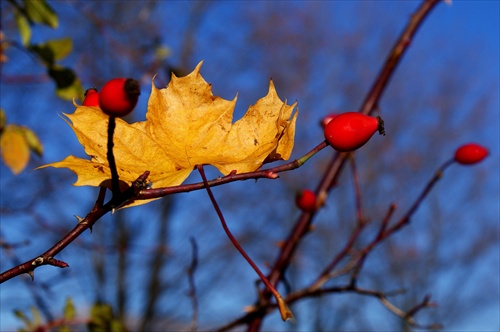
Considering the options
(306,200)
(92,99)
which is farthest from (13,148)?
(92,99)

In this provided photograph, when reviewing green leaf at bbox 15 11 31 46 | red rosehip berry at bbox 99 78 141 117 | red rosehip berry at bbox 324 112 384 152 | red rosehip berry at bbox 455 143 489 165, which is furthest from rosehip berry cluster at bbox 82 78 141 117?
green leaf at bbox 15 11 31 46

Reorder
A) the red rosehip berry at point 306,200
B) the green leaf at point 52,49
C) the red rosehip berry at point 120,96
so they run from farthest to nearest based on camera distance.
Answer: the green leaf at point 52,49, the red rosehip berry at point 306,200, the red rosehip berry at point 120,96

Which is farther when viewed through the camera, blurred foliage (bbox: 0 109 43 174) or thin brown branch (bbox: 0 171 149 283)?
blurred foliage (bbox: 0 109 43 174)

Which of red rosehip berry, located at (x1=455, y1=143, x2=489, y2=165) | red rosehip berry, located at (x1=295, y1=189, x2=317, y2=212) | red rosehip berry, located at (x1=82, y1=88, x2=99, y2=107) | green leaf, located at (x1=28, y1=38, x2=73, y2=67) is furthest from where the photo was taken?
green leaf, located at (x1=28, y1=38, x2=73, y2=67)

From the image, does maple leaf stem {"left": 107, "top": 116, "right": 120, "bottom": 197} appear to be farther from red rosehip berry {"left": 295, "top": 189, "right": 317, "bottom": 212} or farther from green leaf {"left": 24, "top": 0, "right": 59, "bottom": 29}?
green leaf {"left": 24, "top": 0, "right": 59, "bottom": 29}

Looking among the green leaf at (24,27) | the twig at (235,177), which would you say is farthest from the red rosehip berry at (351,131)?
the green leaf at (24,27)

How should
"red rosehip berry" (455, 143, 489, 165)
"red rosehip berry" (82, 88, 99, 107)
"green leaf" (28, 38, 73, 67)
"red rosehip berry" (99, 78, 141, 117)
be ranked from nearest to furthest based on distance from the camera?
1. "red rosehip berry" (99, 78, 141, 117)
2. "red rosehip berry" (82, 88, 99, 107)
3. "red rosehip berry" (455, 143, 489, 165)
4. "green leaf" (28, 38, 73, 67)

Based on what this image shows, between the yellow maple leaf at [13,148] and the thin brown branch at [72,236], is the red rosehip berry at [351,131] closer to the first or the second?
the thin brown branch at [72,236]
